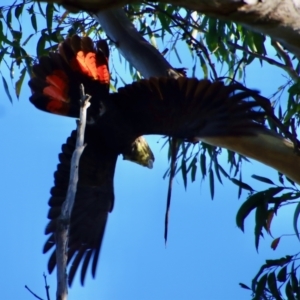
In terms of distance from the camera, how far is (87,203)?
2.86 metres

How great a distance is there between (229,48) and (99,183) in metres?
0.82

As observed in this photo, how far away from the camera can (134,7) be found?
121 inches

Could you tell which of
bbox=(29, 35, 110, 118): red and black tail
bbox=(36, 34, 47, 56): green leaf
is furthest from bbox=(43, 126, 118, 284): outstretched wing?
bbox=(36, 34, 47, 56): green leaf

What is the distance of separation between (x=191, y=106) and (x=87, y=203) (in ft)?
2.62

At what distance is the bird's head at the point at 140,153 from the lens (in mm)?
2638

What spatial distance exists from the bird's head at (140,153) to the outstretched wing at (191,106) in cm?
27

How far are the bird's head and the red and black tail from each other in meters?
0.26

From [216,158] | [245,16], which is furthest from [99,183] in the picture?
[245,16]

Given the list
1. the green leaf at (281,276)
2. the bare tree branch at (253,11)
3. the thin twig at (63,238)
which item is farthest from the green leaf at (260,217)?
the thin twig at (63,238)

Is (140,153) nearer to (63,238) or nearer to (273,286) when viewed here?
(273,286)

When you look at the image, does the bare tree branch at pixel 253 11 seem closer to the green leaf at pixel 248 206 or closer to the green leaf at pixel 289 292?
the green leaf at pixel 248 206

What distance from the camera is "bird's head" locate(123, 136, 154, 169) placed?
8.66ft

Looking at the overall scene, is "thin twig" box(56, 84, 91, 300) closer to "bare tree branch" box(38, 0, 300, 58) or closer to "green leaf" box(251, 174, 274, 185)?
"bare tree branch" box(38, 0, 300, 58)

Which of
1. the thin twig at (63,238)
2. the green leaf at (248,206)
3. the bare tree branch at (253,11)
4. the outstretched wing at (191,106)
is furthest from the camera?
the green leaf at (248,206)
